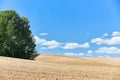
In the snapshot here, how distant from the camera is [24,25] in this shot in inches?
1764

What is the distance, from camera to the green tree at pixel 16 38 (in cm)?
4416

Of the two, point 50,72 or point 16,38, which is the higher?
point 16,38

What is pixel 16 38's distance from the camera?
44.6 meters

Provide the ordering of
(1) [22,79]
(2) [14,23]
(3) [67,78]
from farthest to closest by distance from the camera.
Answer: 1. (2) [14,23]
2. (3) [67,78]
3. (1) [22,79]

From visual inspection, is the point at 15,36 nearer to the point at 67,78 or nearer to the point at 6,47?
the point at 6,47

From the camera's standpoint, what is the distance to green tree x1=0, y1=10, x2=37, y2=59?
1738 inches

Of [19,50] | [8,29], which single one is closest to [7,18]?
[8,29]

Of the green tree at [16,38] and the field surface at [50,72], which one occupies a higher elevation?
the green tree at [16,38]

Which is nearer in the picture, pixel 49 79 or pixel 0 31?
pixel 49 79

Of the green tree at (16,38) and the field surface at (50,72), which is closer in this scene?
the field surface at (50,72)

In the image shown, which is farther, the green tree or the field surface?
the green tree

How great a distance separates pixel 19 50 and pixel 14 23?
3.27 metres

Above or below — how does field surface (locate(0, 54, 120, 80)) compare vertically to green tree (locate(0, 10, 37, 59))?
below

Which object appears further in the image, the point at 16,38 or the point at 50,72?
the point at 16,38
